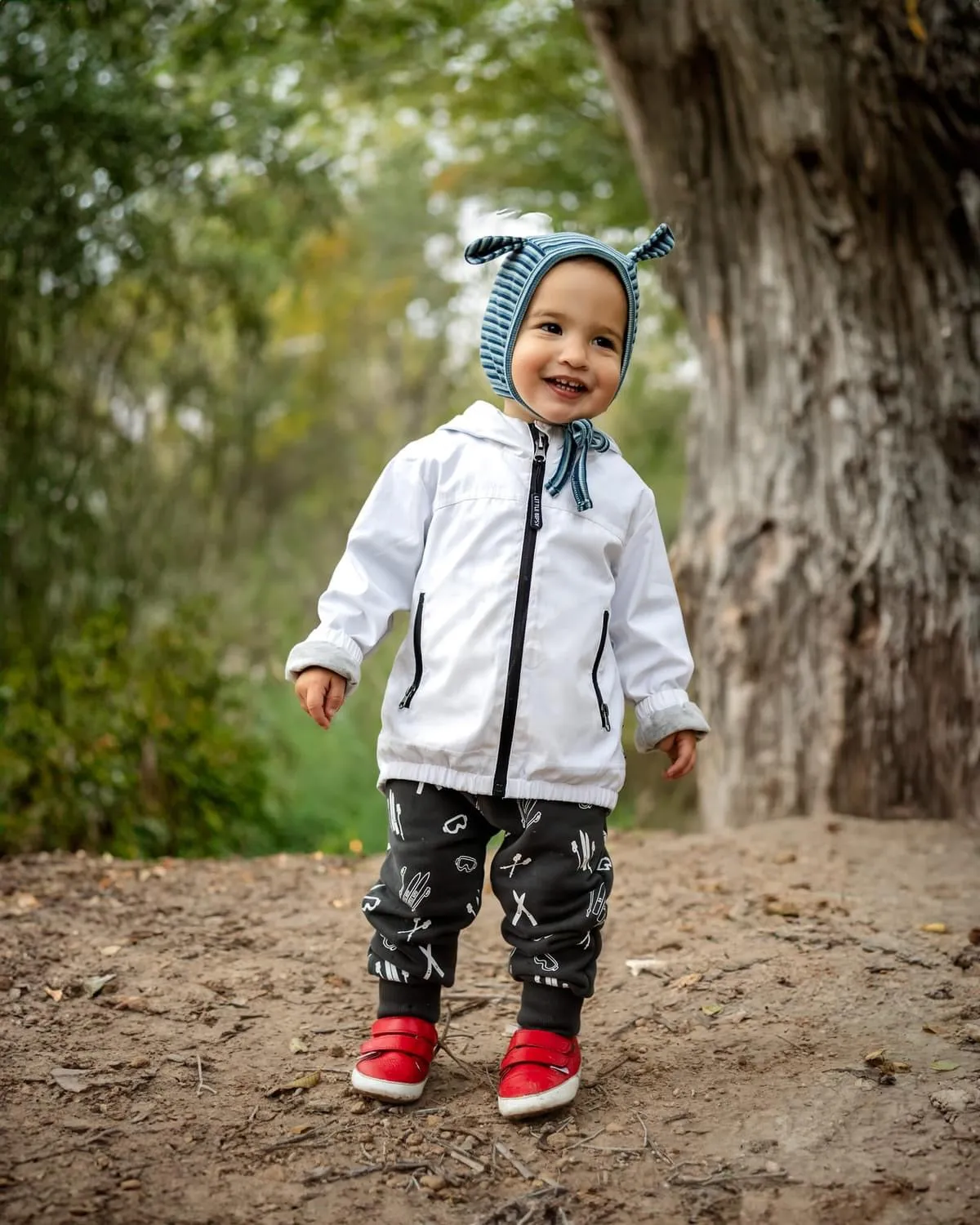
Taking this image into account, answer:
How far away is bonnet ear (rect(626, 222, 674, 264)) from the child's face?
0.15 metres

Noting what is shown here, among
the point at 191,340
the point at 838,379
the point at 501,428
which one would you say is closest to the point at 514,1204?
the point at 501,428

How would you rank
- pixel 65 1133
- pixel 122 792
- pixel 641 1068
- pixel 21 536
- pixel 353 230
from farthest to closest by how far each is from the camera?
1. pixel 353 230
2. pixel 21 536
3. pixel 122 792
4. pixel 641 1068
5. pixel 65 1133

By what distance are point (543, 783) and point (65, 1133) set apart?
3.63ft

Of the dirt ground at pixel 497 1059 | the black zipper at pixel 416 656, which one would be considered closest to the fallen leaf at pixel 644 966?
the dirt ground at pixel 497 1059

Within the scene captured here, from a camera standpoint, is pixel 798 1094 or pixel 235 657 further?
pixel 235 657

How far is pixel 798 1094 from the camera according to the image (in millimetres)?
2496

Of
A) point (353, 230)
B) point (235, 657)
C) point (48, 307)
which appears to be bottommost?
point (235, 657)

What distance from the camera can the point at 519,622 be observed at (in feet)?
8.30

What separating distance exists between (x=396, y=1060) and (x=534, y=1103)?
0.30 m

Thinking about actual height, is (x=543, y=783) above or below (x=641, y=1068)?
above

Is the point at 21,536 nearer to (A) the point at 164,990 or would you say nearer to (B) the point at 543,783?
(A) the point at 164,990

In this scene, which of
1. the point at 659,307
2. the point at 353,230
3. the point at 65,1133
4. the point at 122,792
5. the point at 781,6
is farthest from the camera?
the point at 353,230

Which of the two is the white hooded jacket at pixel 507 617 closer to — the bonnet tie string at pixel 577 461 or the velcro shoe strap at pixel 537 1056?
the bonnet tie string at pixel 577 461

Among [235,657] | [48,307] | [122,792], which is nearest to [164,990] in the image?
[122,792]
